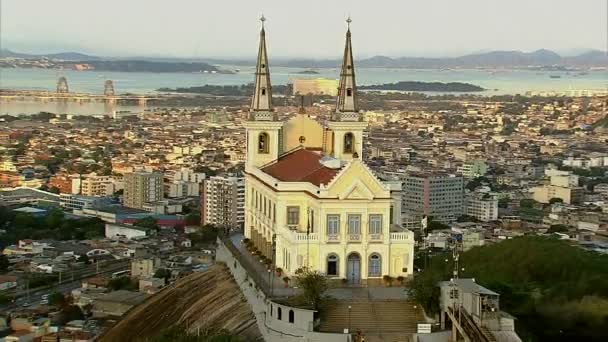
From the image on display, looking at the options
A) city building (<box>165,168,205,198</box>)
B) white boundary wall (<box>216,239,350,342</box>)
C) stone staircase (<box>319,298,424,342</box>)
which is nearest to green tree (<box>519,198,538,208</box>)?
city building (<box>165,168,205,198</box>)

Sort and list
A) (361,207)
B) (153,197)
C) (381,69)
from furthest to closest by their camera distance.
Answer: (381,69) → (153,197) → (361,207)

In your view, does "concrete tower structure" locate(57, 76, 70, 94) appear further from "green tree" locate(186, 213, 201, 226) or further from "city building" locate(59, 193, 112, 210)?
"green tree" locate(186, 213, 201, 226)

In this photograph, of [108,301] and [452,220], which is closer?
[108,301]

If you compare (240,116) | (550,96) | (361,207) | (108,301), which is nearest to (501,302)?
(361,207)

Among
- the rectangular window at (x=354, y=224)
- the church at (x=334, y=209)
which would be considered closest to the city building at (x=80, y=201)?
the church at (x=334, y=209)

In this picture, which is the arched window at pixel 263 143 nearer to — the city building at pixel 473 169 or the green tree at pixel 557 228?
the green tree at pixel 557 228

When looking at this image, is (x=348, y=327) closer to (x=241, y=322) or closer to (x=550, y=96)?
(x=241, y=322)

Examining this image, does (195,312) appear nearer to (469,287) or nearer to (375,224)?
(375,224)
